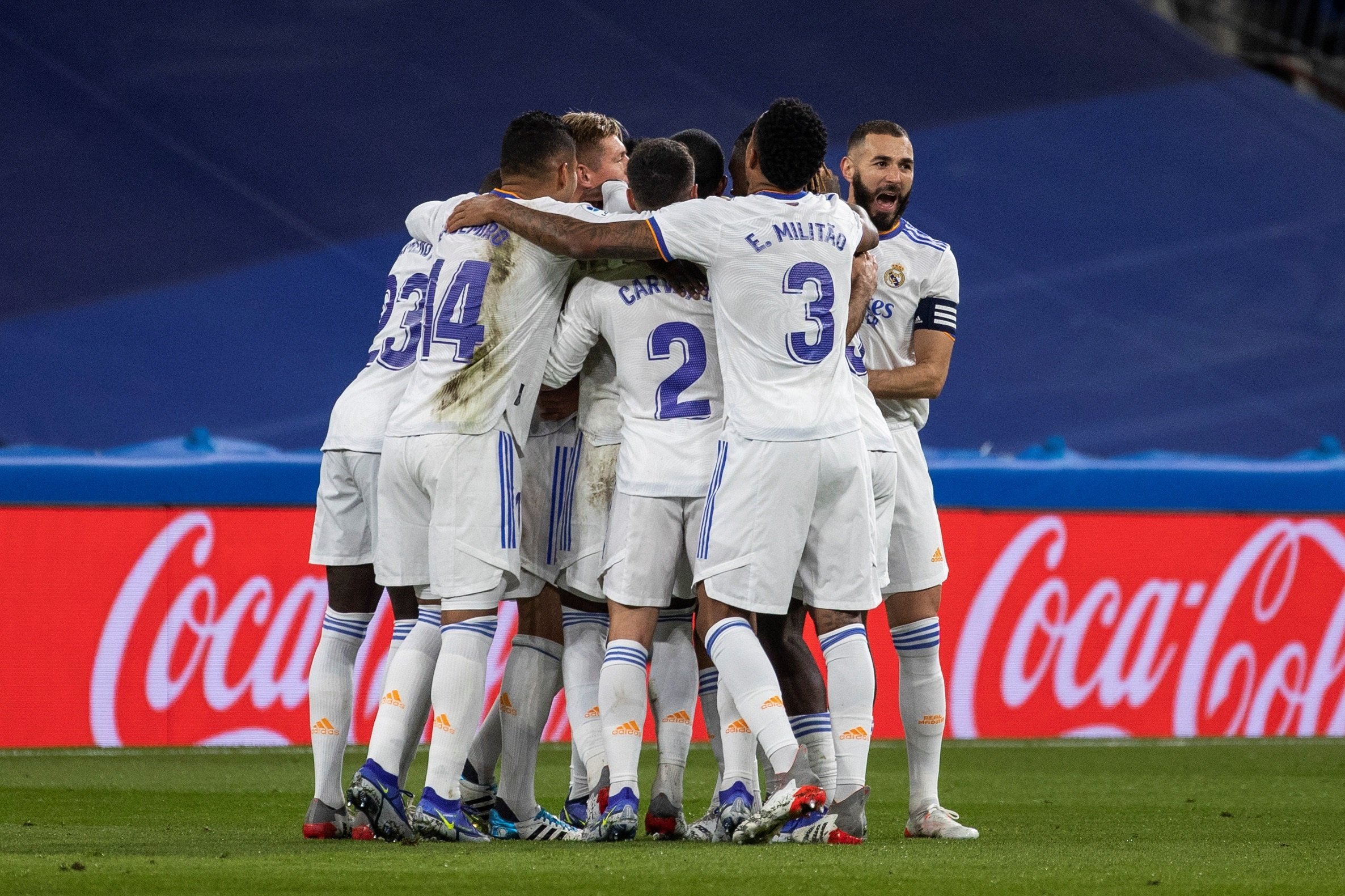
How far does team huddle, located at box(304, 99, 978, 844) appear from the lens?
4.02 metres

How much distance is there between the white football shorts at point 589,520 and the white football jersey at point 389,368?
528 millimetres

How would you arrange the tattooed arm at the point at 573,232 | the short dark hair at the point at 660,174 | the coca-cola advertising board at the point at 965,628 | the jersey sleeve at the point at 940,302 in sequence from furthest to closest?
1. the coca-cola advertising board at the point at 965,628
2. the jersey sleeve at the point at 940,302
3. the short dark hair at the point at 660,174
4. the tattooed arm at the point at 573,232

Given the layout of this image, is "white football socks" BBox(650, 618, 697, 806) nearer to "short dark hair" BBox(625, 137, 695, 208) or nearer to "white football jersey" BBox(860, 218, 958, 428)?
"white football jersey" BBox(860, 218, 958, 428)

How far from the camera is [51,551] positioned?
6824 millimetres

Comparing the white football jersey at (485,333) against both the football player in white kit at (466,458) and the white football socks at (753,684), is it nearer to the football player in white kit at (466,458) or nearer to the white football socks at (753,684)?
the football player in white kit at (466,458)

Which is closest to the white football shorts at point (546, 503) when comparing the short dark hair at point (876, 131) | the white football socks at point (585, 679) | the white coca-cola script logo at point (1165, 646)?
the white football socks at point (585, 679)

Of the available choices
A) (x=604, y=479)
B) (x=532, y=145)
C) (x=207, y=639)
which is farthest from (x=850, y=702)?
(x=207, y=639)

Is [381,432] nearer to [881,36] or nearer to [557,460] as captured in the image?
[557,460]

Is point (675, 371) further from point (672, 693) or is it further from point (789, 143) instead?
point (672, 693)

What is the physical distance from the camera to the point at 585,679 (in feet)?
14.3

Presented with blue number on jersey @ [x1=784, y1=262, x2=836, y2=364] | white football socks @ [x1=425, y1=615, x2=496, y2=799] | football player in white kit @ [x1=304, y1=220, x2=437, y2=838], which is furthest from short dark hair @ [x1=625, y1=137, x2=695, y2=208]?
white football socks @ [x1=425, y1=615, x2=496, y2=799]

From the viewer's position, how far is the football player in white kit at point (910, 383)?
15.1ft

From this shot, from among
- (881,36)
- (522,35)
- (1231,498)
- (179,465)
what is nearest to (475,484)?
(179,465)

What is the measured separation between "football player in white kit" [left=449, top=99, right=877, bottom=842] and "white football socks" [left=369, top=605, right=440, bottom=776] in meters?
0.70
